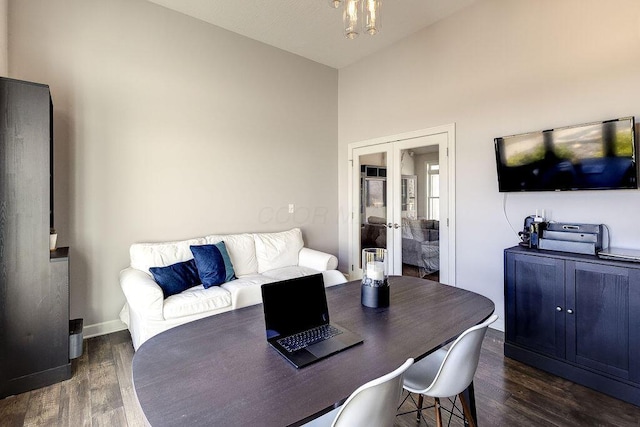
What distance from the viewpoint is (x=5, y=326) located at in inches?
84.7

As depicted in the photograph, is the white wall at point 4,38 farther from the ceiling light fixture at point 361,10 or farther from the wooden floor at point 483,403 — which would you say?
the ceiling light fixture at point 361,10

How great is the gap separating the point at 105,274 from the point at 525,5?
4.74 meters

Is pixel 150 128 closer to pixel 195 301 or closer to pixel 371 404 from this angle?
pixel 195 301

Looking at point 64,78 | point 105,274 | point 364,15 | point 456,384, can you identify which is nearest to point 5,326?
point 105,274

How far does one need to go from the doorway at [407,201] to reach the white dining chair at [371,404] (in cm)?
288

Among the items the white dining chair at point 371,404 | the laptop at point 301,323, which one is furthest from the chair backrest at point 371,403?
the laptop at point 301,323

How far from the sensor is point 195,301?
2.72 m

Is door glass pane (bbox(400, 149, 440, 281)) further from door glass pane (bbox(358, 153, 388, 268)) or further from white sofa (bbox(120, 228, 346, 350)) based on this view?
white sofa (bbox(120, 228, 346, 350))

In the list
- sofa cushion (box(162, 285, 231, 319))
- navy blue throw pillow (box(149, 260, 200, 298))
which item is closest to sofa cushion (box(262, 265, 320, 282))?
sofa cushion (box(162, 285, 231, 319))

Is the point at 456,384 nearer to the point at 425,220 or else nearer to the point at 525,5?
the point at 425,220

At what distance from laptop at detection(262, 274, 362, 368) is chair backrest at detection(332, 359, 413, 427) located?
0.25m

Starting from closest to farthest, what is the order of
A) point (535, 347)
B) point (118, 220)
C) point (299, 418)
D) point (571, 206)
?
point (299, 418) → point (535, 347) → point (571, 206) → point (118, 220)

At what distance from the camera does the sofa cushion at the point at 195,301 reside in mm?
Answer: 2607

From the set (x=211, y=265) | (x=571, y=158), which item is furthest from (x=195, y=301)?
(x=571, y=158)
